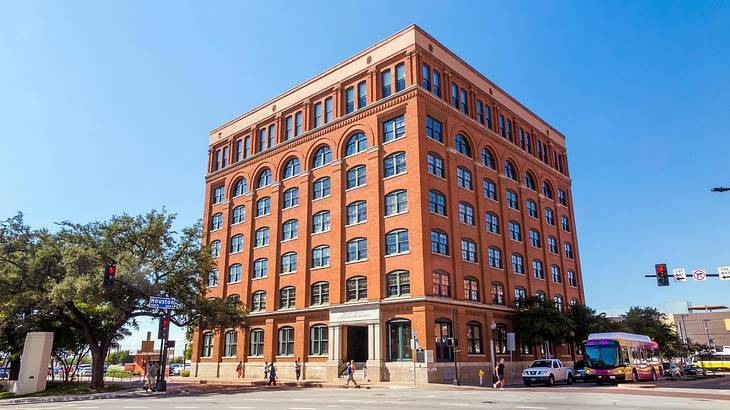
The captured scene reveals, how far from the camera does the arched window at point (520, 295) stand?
150 feet

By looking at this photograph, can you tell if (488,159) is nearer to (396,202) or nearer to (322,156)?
(396,202)

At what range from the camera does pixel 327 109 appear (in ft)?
160

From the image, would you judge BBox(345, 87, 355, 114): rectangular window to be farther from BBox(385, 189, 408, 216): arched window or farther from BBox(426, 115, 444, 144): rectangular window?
BBox(385, 189, 408, 216): arched window

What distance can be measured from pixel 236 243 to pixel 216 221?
16.6 feet

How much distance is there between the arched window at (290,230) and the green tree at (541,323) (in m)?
19.9

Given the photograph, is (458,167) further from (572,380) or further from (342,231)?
(572,380)

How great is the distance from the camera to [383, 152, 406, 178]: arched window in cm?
4141

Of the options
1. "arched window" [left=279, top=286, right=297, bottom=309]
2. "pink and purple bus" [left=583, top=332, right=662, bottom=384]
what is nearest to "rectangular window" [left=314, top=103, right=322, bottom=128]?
"arched window" [left=279, top=286, right=297, bottom=309]

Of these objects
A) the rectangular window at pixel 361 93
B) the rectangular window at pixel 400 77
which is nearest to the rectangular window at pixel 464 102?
the rectangular window at pixel 400 77

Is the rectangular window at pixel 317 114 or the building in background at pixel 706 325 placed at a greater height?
the rectangular window at pixel 317 114

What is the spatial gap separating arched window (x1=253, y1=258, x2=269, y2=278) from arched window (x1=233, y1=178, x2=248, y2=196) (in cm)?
832

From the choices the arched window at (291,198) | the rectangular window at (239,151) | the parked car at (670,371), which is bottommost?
the parked car at (670,371)

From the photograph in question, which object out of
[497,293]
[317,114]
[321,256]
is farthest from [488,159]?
[321,256]

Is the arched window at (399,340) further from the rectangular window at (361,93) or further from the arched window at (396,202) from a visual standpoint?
the rectangular window at (361,93)
